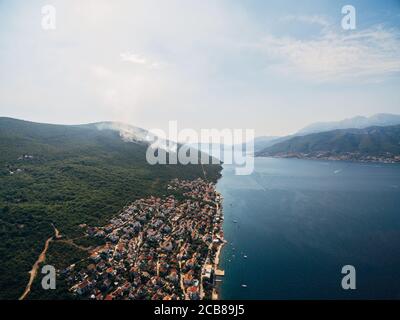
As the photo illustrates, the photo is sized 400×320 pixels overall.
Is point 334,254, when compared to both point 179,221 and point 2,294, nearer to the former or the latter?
point 179,221

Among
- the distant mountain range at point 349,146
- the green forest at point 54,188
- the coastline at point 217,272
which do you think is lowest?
the coastline at point 217,272

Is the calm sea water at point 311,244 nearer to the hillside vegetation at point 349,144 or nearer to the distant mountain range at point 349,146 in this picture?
the distant mountain range at point 349,146

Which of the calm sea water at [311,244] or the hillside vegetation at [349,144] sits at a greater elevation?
the hillside vegetation at [349,144]

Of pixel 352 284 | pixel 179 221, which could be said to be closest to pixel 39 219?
pixel 179 221

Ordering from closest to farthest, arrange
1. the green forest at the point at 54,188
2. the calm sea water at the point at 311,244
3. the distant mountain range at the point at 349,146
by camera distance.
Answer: the green forest at the point at 54,188 → the calm sea water at the point at 311,244 → the distant mountain range at the point at 349,146

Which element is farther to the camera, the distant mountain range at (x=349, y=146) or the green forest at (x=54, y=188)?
the distant mountain range at (x=349, y=146)

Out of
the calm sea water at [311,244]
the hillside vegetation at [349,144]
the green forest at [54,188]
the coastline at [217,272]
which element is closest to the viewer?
the coastline at [217,272]

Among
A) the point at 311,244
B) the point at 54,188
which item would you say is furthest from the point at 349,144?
the point at 54,188

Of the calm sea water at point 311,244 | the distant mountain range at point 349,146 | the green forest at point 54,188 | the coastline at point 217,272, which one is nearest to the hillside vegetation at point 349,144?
the distant mountain range at point 349,146
